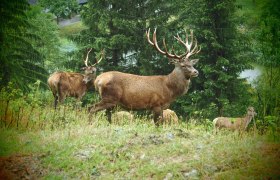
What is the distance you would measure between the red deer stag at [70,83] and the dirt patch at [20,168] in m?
5.66

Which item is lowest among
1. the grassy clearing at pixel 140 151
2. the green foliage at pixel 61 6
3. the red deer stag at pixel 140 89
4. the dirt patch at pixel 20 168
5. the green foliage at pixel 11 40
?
the dirt patch at pixel 20 168

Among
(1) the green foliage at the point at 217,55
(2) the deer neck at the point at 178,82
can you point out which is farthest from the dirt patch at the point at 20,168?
(1) the green foliage at the point at 217,55

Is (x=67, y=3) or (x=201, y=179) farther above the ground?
(x=67, y=3)

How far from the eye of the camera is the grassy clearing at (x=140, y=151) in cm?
651

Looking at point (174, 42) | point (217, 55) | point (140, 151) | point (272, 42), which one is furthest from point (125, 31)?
point (140, 151)

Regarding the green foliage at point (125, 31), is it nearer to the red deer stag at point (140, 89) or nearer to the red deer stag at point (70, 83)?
the red deer stag at point (70, 83)

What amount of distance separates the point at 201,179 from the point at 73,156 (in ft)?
6.32

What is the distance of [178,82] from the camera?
9758 millimetres

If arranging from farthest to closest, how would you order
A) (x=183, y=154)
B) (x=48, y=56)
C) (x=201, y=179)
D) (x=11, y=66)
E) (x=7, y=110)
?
(x=48, y=56)
(x=11, y=66)
(x=7, y=110)
(x=183, y=154)
(x=201, y=179)

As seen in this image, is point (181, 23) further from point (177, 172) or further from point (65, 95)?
point (177, 172)

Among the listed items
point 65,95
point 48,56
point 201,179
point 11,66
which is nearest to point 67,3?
point 48,56

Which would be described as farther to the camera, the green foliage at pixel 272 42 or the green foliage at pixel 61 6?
the green foliage at pixel 61 6

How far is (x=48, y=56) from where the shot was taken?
18734 millimetres

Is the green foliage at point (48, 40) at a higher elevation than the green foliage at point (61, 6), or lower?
lower
